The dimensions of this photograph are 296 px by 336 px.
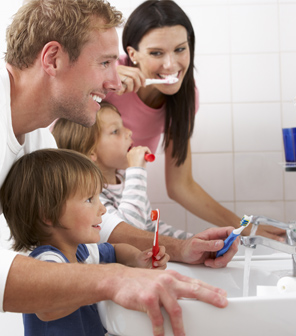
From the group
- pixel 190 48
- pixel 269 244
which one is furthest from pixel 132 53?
pixel 269 244

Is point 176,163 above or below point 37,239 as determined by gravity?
above

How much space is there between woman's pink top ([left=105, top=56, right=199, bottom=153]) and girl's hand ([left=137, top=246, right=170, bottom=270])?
30.2 inches

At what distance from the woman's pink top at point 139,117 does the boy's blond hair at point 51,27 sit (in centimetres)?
54

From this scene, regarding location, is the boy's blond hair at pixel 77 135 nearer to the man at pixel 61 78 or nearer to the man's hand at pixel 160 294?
the man at pixel 61 78

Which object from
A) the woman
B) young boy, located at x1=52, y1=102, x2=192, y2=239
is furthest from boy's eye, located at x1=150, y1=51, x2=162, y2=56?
young boy, located at x1=52, y1=102, x2=192, y2=239

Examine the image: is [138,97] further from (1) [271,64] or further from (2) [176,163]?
(1) [271,64]

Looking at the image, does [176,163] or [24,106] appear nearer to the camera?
[24,106]

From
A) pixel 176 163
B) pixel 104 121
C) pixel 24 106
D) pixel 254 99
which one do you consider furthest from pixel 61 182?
pixel 254 99

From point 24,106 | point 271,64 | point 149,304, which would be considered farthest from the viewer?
point 271,64

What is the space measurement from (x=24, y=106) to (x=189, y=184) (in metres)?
0.80

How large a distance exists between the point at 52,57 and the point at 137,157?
500 mm

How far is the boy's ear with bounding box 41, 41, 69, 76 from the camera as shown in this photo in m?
1.09

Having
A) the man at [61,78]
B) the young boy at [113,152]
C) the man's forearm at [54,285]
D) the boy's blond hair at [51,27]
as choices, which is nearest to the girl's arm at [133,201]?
the young boy at [113,152]

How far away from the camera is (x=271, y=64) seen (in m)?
1.68
